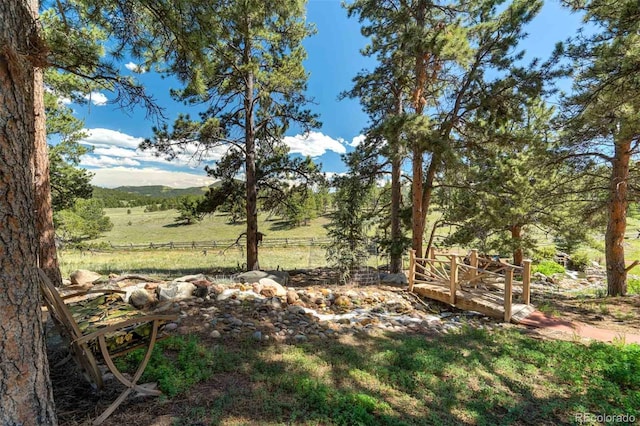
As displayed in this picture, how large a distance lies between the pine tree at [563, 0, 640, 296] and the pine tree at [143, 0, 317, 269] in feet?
20.0

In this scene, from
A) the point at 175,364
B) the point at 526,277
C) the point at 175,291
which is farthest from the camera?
the point at 526,277

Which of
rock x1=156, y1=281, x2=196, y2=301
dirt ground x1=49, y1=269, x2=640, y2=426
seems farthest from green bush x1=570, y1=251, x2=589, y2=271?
dirt ground x1=49, y1=269, x2=640, y2=426

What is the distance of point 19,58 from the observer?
63.1 inches

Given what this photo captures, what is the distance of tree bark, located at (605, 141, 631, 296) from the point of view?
21.5ft

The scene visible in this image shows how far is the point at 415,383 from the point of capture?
285 centimetres

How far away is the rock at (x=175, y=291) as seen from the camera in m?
4.56

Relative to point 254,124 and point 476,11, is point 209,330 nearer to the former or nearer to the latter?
point 254,124

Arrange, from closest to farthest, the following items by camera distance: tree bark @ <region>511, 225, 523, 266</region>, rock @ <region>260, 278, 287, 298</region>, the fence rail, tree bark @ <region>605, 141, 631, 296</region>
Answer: rock @ <region>260, 278, 287, 298</region> < tree bark @ <region>605, 141, 631, 296</region> < tree bark @ <region>511, 225, 523, 266</region> < the fence rail

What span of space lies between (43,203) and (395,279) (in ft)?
26.4

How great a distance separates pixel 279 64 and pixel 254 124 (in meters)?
1.87

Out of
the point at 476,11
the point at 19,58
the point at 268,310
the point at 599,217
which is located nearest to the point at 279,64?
the point at 476,11

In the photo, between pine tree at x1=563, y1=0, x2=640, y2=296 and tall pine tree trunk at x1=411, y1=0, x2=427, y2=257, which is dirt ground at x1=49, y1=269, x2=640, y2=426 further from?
pine tree at x1=563, y1=0, x2=640, y2=296

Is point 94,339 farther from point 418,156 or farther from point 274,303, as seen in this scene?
point 418,156

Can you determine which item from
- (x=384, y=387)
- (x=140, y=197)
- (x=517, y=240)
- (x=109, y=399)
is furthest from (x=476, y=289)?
(x=140, y=197)
